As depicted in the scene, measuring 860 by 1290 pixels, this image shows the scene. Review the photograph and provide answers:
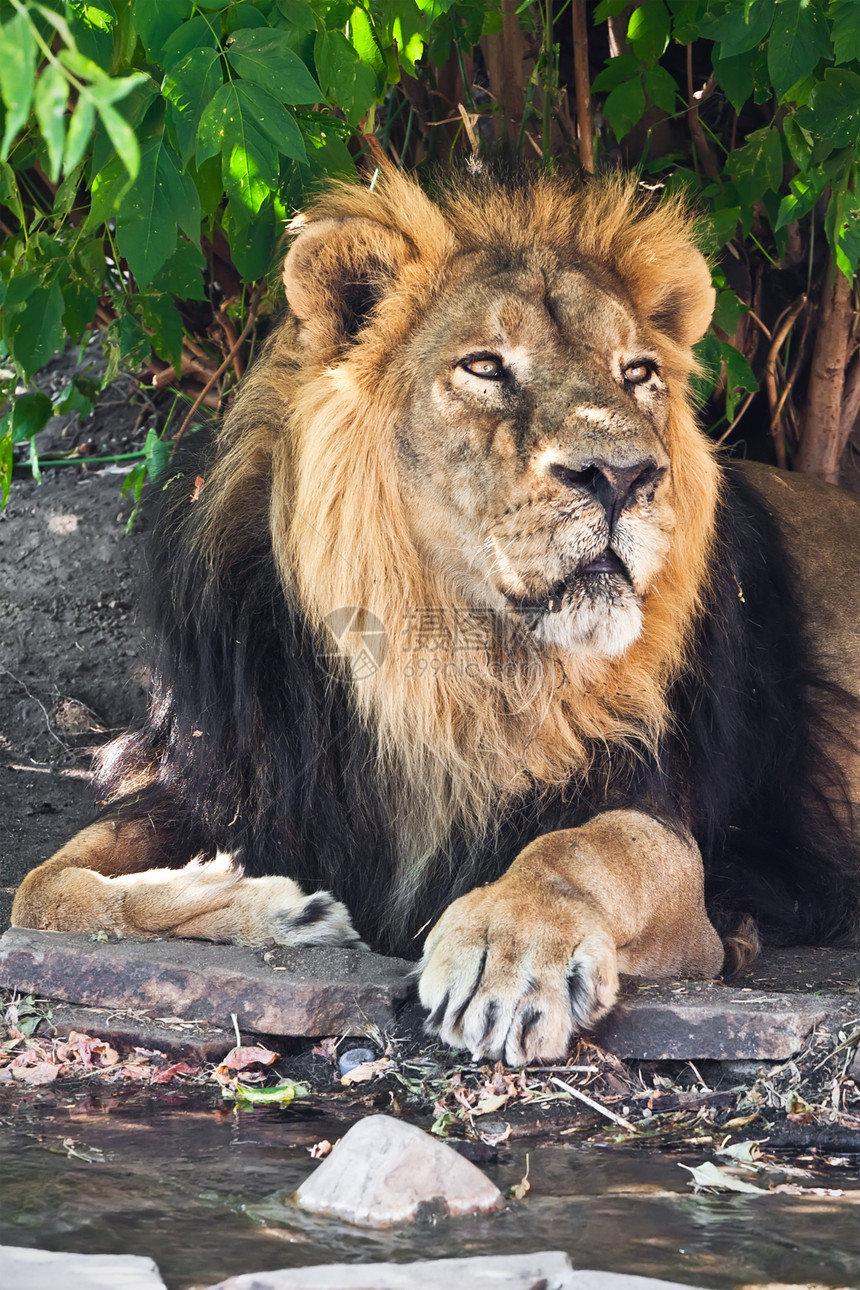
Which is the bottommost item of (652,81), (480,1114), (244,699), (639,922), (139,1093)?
(139,1093)

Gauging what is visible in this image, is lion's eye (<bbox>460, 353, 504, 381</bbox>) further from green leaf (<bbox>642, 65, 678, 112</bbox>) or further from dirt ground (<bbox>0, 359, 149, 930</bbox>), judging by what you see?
dirt ground (<bbox>0, 359, 149, 930</bbox>)

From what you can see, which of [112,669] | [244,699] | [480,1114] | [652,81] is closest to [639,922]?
[480,1114]

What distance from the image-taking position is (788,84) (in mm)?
3014

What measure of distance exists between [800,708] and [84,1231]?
8.20ft

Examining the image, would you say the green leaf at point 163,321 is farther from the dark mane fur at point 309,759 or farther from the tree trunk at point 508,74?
the tree trunk at point 508,74

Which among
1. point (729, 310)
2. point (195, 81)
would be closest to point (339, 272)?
point (195, 81)

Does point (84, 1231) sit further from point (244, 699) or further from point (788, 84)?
point (788, 84)

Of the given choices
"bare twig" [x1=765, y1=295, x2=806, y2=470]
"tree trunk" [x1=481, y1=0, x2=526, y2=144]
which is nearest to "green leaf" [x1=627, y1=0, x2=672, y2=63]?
"tree trunk" [x1=481, y1=0, x2=526, y2=144]

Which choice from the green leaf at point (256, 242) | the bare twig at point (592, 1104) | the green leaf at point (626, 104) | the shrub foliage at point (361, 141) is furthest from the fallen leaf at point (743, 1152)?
the green leaf at point (626, 104)

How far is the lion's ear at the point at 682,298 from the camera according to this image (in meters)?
3.38

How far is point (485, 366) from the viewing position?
3068mm

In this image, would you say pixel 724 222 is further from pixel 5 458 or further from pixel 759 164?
pixel 5 458

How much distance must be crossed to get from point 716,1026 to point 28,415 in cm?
292

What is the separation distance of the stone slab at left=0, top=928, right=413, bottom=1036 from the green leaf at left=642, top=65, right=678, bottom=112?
2.50 meters
